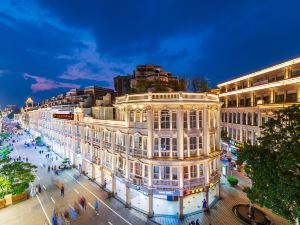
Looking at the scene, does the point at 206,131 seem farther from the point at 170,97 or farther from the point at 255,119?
the point at 255,119

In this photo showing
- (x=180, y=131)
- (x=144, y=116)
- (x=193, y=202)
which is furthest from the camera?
(x=193, y=202)

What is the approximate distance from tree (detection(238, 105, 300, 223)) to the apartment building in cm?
1708

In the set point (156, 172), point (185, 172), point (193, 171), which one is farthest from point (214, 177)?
point (156, 172)

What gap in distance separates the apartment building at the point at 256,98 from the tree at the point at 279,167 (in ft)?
56.1

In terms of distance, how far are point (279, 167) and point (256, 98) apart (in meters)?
30.2

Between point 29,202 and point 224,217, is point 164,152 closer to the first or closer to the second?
point 224,217

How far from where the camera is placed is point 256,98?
133ft

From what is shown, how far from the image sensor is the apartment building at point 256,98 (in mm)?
31766

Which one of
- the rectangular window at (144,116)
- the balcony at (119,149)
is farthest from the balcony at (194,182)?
the balcony at (119,149)

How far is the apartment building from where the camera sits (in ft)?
104

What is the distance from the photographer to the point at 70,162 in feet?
157

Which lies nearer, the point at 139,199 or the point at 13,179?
the point at 139,199

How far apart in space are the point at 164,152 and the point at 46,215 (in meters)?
18.3

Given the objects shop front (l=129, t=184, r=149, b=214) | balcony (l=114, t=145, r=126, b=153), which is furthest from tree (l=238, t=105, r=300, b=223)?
balcony (l=114, t=145, r=126, b=153)
